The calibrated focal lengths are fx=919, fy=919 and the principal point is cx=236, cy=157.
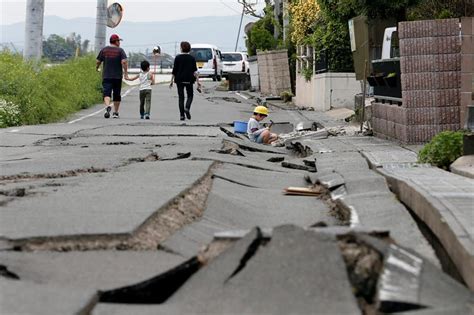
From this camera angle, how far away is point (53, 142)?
48.1 ft

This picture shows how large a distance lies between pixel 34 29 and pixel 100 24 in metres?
9.35

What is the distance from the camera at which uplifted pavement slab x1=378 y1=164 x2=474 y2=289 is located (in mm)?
5300

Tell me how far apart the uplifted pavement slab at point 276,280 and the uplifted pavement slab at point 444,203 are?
2.60ft

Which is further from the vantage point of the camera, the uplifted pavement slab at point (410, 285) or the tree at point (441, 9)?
the tree at point (441, 9)

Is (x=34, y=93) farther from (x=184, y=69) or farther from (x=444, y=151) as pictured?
(x=444, y=151)

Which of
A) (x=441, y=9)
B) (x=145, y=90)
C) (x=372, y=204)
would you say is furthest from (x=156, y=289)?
(x=145, y=90)

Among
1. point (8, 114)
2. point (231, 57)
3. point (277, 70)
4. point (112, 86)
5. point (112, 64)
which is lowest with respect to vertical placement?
point (8, 114)

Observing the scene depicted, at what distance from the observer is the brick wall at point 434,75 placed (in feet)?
42.0

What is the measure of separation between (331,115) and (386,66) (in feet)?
27.9

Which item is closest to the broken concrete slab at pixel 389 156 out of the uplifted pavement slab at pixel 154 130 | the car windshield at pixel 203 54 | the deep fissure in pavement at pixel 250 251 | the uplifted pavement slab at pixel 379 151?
the uplifted pavement slab at pixel 379 151

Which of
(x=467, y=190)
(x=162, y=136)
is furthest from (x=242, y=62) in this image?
(x=467, y=190)

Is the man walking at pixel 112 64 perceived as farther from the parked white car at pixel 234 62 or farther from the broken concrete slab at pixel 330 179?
the parked white car at pixel 234 62

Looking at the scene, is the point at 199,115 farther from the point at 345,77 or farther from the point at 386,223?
the point at 386,223

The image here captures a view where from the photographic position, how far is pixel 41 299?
174 inches
